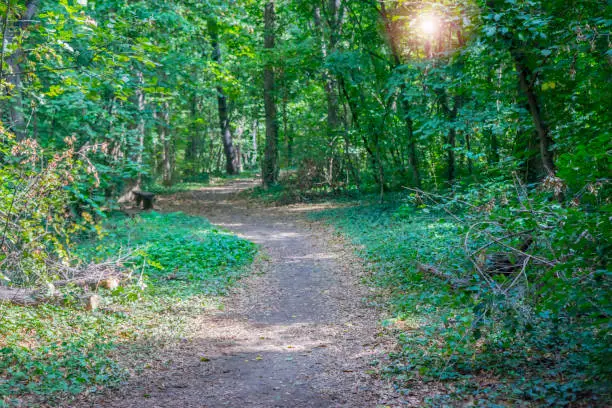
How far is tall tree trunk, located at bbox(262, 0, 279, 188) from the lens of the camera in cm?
2209

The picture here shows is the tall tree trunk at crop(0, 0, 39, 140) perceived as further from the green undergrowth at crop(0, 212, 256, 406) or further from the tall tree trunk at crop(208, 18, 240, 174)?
the tall tree trunk at crop(208, 18, 240, 174)

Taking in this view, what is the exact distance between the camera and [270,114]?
23.0 meters

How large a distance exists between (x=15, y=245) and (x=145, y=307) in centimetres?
210

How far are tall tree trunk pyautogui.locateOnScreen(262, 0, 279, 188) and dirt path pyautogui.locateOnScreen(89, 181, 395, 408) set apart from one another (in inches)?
509

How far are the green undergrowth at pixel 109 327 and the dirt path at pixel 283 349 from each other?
1.15ft

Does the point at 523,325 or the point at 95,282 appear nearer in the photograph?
the point at 523,325

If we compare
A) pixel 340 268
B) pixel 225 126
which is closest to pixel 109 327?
pixel 340 268

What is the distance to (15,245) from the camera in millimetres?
6820

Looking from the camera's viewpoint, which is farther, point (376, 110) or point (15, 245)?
point (376, 110)

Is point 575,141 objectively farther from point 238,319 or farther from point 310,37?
point 310,37

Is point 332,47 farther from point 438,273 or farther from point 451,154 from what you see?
point 438,273

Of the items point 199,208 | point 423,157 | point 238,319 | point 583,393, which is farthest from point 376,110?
point 583,393

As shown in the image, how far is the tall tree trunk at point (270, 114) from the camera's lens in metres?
22.1

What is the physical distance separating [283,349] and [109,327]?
2490 mm
